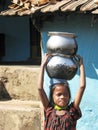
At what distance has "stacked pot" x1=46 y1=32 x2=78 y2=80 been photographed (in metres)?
3.72

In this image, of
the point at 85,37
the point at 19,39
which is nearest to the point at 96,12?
Result: the point at 85,37

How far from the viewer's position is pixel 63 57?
12.2 feet

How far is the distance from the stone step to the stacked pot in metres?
3.70

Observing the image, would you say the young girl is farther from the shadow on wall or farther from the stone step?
the shadow on wall

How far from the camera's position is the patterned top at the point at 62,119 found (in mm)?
3725

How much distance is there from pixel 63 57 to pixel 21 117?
3.98 meters

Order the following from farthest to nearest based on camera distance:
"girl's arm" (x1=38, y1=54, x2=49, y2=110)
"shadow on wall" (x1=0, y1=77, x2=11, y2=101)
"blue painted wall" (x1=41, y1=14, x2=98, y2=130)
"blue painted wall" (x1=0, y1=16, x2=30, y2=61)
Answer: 1. "blue painted wall" (x1=0, y1=16, x2=30, y2=61)
2. "shadow on wall" (x1=0, y1=77, x2=11, y2=101)
3. "blue painted wall" (x1=41, y1=14, x2=98, y2=130)
4. "girl's arm" (x1=38, y1=54, x2=49, y2=110)

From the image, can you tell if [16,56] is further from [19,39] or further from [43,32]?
[43,32]

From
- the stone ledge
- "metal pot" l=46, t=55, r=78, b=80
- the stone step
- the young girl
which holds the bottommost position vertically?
the stone step

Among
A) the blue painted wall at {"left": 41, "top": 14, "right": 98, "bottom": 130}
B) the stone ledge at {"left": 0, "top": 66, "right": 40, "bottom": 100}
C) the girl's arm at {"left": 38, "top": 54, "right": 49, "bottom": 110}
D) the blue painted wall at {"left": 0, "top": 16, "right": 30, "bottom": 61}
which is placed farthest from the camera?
the blue painted wall at {"left": 0, "top": 16, "right": 30, "bottom": 61}

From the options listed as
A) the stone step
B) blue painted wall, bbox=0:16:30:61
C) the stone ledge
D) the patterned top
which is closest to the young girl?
the patterned top

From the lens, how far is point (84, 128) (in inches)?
263

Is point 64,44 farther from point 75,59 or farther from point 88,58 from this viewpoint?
point 88,58

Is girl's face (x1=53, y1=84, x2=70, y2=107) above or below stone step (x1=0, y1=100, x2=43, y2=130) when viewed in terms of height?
above
